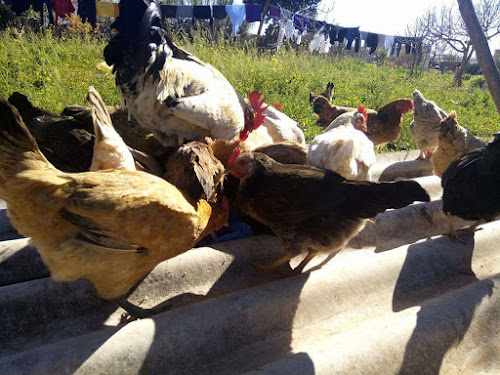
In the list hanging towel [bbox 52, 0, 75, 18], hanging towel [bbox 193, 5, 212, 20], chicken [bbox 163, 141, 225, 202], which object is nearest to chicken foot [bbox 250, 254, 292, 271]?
chicken [bbox 163, 141, 225, 202]

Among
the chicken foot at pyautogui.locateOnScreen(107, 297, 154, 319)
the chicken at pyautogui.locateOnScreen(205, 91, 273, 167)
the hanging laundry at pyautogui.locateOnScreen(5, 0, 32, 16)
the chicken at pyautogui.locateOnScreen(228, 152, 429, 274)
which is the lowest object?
the chicken foot at pyautogui.locateOnScreen(107, 297, 154, 319)

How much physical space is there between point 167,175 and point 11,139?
1.02 meters

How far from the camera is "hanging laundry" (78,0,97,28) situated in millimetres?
10581

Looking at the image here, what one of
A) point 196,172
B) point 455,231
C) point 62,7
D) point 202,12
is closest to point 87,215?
point 196,172

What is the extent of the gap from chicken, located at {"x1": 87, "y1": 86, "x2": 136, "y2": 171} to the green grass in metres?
3.83

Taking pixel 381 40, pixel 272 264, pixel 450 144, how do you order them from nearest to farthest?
1. pixel 272 264
2. pixel 450 144
3. pixel 381 40

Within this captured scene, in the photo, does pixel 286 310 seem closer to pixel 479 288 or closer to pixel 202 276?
pixel 202 276

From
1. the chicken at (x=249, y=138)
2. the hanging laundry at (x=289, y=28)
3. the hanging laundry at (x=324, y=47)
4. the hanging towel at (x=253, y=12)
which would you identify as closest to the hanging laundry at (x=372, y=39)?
the hanging laundry at (x=324, y=47)

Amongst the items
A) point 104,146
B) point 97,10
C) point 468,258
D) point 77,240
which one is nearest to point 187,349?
point 77,240

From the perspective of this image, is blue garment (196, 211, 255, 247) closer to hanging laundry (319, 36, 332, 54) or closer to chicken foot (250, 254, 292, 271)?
chicken foot (250, 254, 292, 271)

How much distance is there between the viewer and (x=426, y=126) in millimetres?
5137

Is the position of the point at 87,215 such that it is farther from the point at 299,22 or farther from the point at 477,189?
the point at 299,22

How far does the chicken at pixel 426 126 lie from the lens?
5086 millimetres

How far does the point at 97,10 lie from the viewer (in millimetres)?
10742
